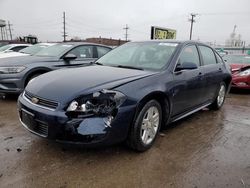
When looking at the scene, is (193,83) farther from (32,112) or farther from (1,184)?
(1,184)

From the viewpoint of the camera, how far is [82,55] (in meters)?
6.38

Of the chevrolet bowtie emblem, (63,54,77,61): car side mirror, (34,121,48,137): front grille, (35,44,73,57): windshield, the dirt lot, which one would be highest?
(35,44,73,57): windshield

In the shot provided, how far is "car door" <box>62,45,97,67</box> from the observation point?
240 inches

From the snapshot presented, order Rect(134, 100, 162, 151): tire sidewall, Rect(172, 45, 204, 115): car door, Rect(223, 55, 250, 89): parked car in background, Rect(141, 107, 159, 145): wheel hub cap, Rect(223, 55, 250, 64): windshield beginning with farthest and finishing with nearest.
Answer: Rect(223, 55, 250, 64): windshield → Rect(223, 55, 250, 89): parked car in background → Rect(172, 45, 204, 115): car door → Rect(141, 107, 159, 145): wheel hub cap → Rect(134, 100, 162, 151): tire sidewall

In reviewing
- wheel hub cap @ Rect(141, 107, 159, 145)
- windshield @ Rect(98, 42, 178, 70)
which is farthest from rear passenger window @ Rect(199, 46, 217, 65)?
wheel hub cap @ Rect(141, 107, 159, 145)

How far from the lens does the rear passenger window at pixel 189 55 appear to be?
371 centimetres

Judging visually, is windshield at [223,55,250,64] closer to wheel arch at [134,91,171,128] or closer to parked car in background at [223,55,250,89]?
parked car in background at [223,55,250,89]

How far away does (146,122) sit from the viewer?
2.98 m

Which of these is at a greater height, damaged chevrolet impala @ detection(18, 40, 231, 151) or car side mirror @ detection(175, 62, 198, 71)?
car side mirror @ detection(175, 62, 198, 71)

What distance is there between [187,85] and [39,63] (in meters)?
3.65

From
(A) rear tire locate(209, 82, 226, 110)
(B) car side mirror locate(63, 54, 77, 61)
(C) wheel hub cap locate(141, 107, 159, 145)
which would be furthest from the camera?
(B) car side mirror locate(63, 54, 77, 61)

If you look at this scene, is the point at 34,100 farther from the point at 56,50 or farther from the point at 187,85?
the point at 56,50

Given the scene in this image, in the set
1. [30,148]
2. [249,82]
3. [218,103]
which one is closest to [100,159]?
[30,148]

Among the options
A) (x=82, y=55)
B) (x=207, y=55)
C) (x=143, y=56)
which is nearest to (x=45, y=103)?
(x=143, y=56)
